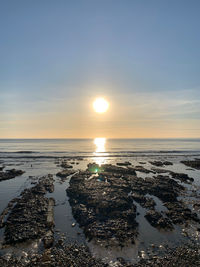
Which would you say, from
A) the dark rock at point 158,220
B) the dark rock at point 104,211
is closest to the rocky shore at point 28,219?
the dark rock at point 104,211

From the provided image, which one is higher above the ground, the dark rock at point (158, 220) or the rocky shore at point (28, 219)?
the rocky shore at point (28, 219)

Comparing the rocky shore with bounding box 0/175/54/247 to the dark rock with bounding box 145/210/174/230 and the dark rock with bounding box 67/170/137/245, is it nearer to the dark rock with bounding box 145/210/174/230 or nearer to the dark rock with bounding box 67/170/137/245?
the dark rock with bounding box 67/170/137/245

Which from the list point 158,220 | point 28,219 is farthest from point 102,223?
point 28,219

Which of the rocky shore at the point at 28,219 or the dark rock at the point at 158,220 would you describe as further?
the dark rock at the point at 158,220

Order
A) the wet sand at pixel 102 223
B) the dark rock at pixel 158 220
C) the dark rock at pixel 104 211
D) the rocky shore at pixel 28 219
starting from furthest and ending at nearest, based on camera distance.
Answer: the dark rock at pixel 158 220, the dark rock at pixel 104 211, the rocky shore at pixel 28 219, the wet sand at pixel 102 223

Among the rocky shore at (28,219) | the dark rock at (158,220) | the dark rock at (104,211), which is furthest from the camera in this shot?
the dark rock at (158,220)

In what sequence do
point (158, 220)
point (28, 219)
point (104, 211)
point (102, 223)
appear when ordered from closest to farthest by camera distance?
point (102, 223) < point (158, 220) < point (28, 219) < point (104, 211)

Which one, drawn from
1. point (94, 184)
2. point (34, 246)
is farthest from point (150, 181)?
point (34, 246)

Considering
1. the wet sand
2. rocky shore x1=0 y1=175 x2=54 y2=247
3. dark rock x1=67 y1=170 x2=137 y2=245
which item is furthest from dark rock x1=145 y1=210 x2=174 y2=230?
rocky shore x1=0 y1=175 x2=54 y2=247

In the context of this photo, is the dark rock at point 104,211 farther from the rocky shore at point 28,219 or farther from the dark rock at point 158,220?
the rocky shore at point 28,219

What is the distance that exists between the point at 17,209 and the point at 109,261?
1144 centimetres

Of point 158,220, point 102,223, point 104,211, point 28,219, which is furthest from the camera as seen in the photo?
point 104,211

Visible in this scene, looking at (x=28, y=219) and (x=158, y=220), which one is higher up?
(x=28, y=219)

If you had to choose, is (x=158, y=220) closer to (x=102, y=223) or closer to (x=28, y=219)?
(x=102, y=223)
